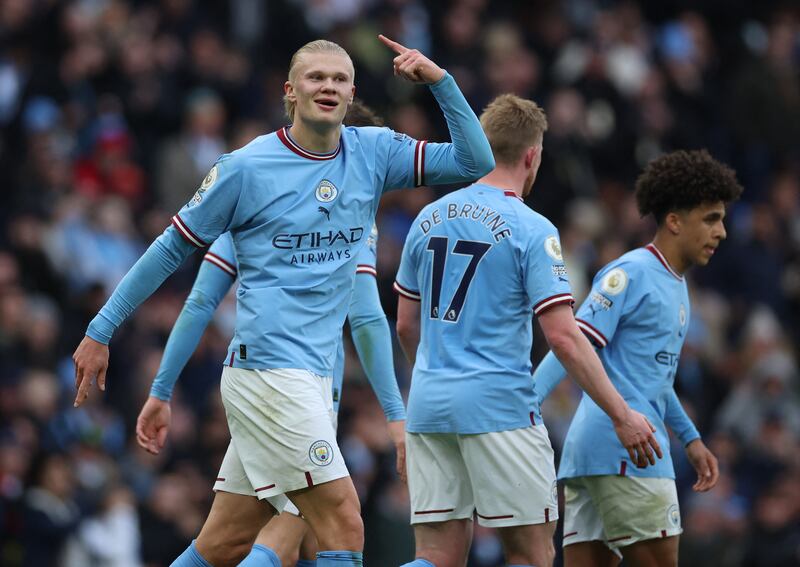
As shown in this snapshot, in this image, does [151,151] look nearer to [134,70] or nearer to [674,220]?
[134,70]

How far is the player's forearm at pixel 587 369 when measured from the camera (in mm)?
6918

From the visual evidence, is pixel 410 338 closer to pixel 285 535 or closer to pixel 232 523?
pixel 285 535

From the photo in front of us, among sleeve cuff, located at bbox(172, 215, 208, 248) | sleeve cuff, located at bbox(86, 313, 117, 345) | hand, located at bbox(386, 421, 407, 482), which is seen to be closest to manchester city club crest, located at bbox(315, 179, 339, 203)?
sleeve cuff, located at bbox(172, 215, 208, 248)

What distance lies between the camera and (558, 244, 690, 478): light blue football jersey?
7730 millimetres

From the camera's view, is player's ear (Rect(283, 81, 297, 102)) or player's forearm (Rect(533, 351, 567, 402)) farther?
player's forearm (Rect(533, 351, 567, 402))

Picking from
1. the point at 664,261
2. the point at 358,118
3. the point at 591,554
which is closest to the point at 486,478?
the point at 591,554

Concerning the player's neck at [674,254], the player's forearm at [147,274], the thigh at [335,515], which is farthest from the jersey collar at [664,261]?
the player's forearm at [147,274]

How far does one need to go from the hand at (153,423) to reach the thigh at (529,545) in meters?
1.75

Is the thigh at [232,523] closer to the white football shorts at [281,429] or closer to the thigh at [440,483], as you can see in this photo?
the white football shorts at [281,429]

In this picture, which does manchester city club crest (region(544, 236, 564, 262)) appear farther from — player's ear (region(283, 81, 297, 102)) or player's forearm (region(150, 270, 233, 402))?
player's forearm (region(150, 270, 233, 402))

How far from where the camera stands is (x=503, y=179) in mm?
7402

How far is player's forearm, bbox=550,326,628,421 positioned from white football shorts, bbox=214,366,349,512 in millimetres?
1115

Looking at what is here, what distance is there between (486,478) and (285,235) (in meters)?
1.51

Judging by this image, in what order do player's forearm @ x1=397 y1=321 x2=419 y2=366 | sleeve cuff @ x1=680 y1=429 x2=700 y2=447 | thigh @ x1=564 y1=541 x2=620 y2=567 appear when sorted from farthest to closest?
sleeve cuff @ x1=680 y1=429 x2=700 y2=447 → thigh @ x1=564 y1=541 x2=620 y2=567 → player's forearm @ x1=397 y1=321 x2=419 y2=366
